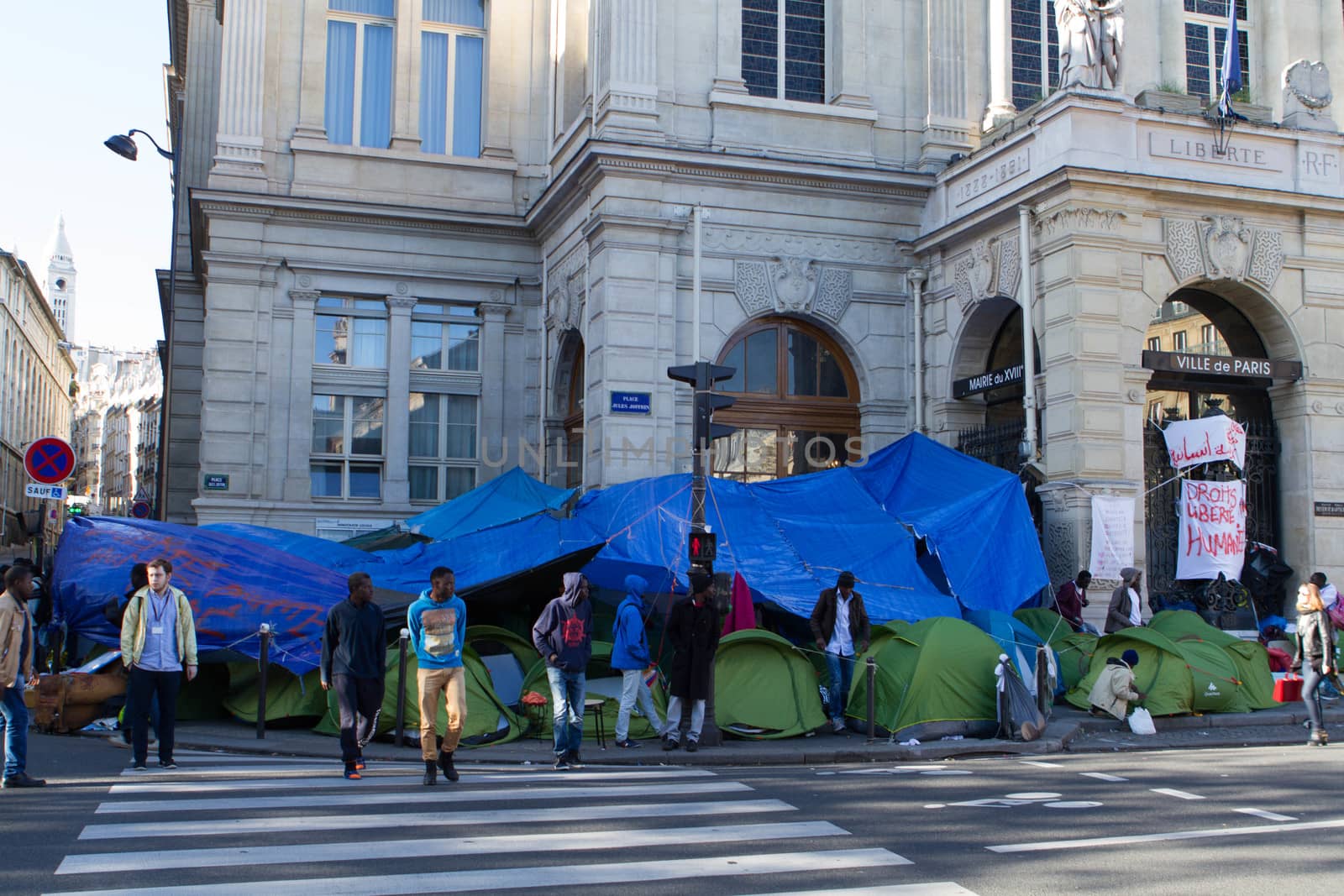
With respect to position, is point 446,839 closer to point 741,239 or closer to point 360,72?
point 741,239

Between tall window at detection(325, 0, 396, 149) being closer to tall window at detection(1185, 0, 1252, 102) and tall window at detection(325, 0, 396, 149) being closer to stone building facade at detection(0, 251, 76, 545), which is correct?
tall window at detection(1185, 0, 1252, 102)

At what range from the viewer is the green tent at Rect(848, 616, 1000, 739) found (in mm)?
13609

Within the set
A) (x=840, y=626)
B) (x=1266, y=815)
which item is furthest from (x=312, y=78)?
(x=1266, y=815)

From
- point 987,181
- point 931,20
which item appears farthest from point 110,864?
point 931,20

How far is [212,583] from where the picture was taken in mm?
14289

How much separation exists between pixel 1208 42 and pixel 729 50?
922 centimetres

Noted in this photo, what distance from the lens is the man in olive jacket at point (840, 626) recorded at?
14.4 metres

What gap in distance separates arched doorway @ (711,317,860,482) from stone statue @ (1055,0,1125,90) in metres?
6.26

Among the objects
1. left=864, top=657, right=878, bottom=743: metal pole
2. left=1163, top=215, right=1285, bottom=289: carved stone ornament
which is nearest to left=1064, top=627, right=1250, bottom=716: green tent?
left=864, top=657, right=878, bottom=743: metal pole

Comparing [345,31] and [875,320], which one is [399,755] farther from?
[345,31]

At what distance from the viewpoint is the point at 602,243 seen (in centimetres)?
2125

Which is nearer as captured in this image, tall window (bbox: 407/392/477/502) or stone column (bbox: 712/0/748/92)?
stone column (bbox: 712/0/748/92)

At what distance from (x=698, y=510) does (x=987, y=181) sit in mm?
9902

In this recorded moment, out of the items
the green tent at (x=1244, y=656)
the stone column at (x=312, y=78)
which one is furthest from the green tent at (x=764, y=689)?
the stone column at (x=312, y=78)
